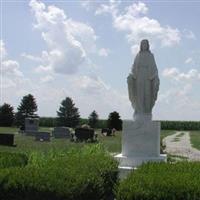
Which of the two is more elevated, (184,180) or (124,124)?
(124,124)

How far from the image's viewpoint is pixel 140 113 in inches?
487

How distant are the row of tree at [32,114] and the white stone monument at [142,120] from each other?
55.0 meters

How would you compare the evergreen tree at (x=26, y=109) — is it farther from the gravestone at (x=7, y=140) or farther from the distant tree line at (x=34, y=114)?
the gravestone at (x=7, y=140)

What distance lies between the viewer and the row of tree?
66.1 m

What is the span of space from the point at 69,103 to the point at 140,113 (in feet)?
201

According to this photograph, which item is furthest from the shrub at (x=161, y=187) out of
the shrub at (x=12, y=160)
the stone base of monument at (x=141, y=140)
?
the stone base of monument at (x=141, y=140)

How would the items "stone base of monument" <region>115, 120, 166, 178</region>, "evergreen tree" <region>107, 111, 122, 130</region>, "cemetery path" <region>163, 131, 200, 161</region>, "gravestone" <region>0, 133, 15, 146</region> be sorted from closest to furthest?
"stone base of monument" <region>115, 120, 166, 178</region> < "cemetery path" <region>163, 131, 200, 161</region> < "gravestone" <region>0, 133, 15, 146</region> < "evergreen tree" <region>107, 111, 122, 130</region>

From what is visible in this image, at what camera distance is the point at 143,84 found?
491 inches

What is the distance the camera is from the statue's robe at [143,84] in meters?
12.4

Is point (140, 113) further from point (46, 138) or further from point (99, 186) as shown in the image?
point (46, 138)

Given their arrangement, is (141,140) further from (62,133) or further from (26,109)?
(26,109)

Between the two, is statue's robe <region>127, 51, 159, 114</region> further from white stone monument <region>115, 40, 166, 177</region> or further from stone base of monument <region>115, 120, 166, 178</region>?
stone base of monument <region>115, 120, 166, 178</region>

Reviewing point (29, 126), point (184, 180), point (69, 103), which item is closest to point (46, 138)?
point (29, 126)

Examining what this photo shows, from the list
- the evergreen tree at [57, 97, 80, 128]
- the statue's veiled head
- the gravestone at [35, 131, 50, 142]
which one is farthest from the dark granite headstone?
the evergreen tree at [57, 97, 80, 128]
